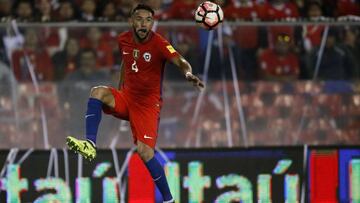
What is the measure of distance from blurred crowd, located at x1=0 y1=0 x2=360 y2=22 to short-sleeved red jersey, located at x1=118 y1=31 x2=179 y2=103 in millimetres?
3128

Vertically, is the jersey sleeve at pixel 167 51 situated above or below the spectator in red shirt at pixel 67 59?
below

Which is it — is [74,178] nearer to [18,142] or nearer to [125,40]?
[18,142]

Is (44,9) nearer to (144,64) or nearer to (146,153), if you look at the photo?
(144,64)

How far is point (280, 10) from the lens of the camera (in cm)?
1241

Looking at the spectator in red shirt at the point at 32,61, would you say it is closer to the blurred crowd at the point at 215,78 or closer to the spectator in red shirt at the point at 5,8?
the blurred crowd at the point at 215,78

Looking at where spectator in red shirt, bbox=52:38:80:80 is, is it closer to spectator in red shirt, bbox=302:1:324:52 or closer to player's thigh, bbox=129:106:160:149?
player's thigh, bbox=129:106:160:149

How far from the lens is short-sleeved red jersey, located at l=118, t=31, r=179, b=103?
8.61 meters

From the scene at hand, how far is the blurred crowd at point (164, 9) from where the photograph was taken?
1197 cm

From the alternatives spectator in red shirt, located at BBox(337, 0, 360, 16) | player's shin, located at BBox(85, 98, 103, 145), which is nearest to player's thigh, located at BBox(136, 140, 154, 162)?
player's shin, located at BBox(85, 98, 103, 145)

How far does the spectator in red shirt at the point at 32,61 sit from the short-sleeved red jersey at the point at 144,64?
201 cm

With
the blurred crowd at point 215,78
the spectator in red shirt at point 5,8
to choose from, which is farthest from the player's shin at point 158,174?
the spectator in red shirt at point 5,8

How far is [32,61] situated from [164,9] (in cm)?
245

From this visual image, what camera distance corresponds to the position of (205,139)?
35.1 feet

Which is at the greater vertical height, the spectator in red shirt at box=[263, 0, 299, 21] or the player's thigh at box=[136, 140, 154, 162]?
the spectator in red shirt at box=[263, 0, 299, 21]
